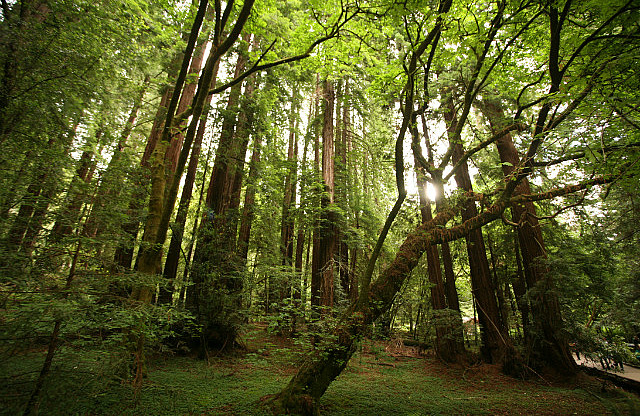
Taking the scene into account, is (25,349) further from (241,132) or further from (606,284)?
(606,284)

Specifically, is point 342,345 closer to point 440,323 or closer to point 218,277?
point 218,277

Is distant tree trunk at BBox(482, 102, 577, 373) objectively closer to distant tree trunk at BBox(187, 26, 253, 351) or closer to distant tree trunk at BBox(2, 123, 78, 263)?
distant tree trunk at BBox(187, 26, 253, 351)

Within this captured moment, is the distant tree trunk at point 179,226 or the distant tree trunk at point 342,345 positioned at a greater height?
the distant tree trunk at point 179,226

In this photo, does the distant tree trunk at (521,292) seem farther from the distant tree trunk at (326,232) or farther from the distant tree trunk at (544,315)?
the distant tree trunk at (326,232)

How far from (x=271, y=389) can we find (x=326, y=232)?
4.02 meters

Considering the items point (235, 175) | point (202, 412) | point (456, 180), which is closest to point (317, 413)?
point (202, 412)

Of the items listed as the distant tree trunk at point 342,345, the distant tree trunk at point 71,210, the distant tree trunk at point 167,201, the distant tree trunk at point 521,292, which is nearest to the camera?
the distant tree trunk at point 71,210

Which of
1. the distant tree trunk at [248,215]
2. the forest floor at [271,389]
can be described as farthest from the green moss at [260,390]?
the distant tree trunk at [248,215]

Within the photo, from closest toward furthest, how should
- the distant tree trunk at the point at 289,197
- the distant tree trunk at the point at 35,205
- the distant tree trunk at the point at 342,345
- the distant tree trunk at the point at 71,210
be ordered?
1. the distant tree trunk at the point at 35,205
2. the distant tree trunk at the point at 71,210
3. the distant tree trunk at the point at 342,345
4. the distant tree trunk at the point at 289,197

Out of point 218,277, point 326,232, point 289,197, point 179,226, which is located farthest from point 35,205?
point 289,197

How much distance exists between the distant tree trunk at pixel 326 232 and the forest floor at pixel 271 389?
1882mm

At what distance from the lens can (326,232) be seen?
777 centimetres

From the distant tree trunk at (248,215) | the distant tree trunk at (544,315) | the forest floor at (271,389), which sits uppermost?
the distant tree trunk at (248,215)

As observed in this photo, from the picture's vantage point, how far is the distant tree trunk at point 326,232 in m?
6.91
